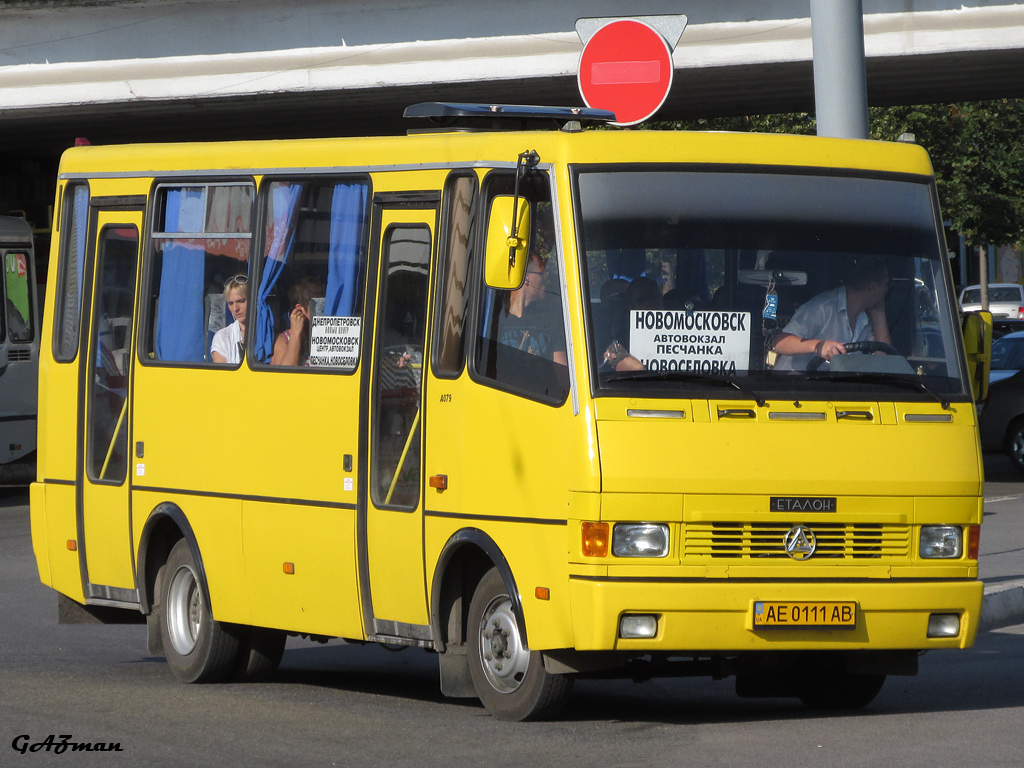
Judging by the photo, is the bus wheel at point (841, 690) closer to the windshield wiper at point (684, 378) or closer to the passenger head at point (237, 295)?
the windshield wiper at point (684, 378)

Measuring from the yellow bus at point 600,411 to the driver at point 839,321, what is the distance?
0.01 meters

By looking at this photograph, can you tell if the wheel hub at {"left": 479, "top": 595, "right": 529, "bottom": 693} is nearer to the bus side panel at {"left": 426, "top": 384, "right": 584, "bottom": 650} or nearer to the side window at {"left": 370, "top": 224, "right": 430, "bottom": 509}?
the bus side panel at {"left": 426, "top": 384, "right": 584, "bottom": 650}

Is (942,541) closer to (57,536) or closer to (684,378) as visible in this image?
(684,378)

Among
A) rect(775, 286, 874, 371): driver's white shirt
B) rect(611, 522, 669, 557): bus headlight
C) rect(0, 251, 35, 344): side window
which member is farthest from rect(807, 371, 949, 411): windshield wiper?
rect(0, 251, 35, 344): side window

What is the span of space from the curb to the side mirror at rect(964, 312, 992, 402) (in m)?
3.45

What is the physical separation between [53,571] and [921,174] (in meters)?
5.70

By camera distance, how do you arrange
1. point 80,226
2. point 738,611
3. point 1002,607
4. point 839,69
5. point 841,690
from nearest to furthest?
point 738,611, point 841,690, point 80,226, point 839,69, point 1002,607

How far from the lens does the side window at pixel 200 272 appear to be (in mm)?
10172

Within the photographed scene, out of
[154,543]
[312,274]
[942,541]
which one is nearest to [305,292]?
[312,274]

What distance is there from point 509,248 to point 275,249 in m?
2.26

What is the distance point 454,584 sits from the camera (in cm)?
870

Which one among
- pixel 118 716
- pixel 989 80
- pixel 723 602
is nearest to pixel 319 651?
pixel 118 716

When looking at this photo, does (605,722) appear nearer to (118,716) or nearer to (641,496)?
(641,496)

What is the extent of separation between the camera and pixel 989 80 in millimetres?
22609
